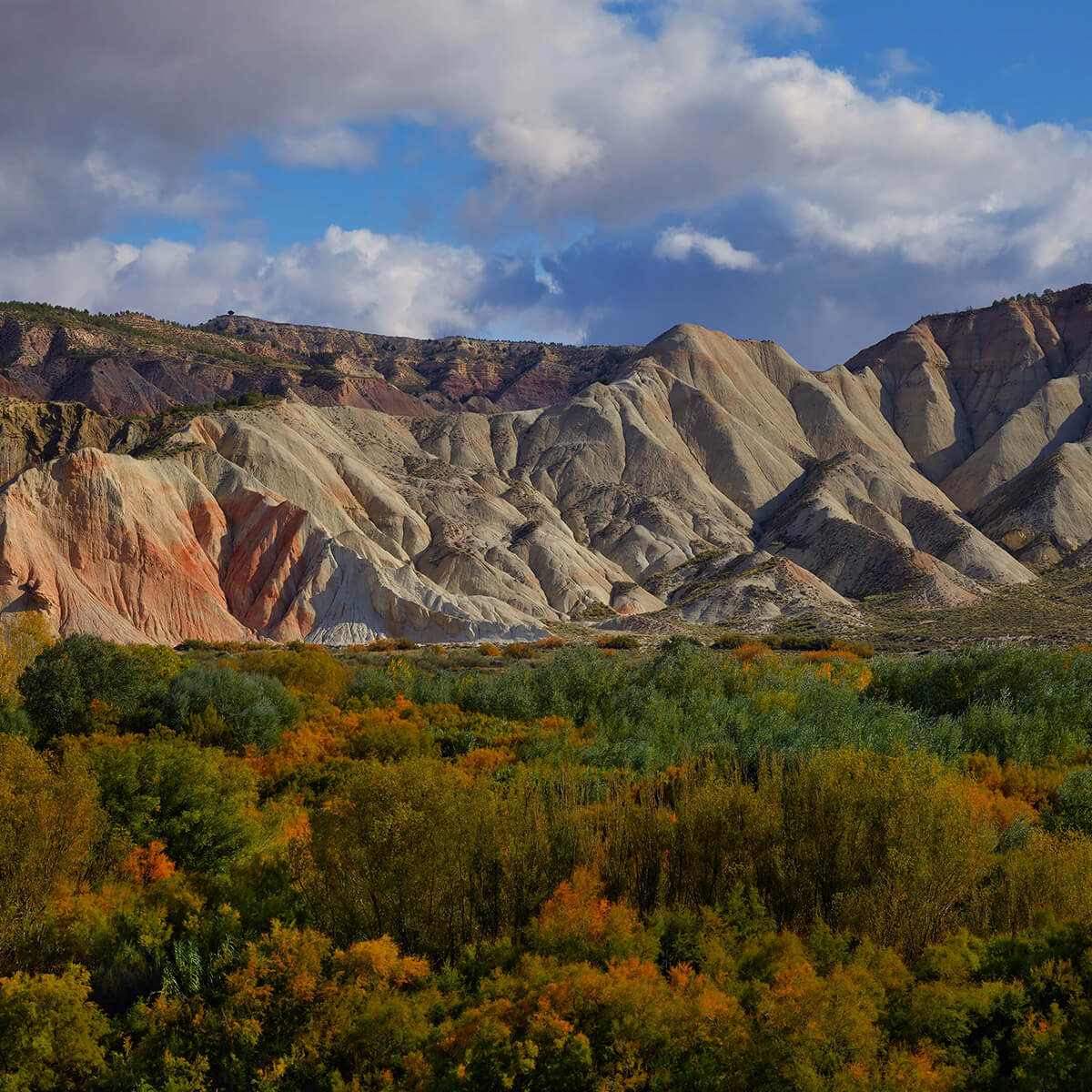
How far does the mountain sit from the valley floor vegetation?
39.4 m

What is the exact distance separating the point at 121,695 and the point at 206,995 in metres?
16.5

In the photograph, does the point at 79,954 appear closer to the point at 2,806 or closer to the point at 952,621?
the point at 2,806

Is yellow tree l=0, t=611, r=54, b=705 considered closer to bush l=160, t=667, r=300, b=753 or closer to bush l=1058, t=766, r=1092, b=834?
bush l=160, t=667, r=300, b=753

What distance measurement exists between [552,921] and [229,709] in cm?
1623

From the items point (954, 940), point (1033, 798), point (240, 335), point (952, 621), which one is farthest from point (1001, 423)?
point (240, 335)

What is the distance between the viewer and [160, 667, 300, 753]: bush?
27.2 m

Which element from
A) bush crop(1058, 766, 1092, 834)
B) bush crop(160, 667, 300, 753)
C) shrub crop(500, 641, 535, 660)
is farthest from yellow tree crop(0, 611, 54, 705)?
bush crop(1058, 766, 1092, 834)

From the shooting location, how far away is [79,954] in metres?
15.4

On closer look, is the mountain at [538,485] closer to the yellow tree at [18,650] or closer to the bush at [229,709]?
the yellow tree at [18,650]

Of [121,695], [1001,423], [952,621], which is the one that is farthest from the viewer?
[1001,423]

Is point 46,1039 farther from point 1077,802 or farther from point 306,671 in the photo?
point 306,671

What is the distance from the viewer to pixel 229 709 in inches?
1102

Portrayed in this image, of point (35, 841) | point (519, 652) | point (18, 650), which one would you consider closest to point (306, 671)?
point (18, 650)

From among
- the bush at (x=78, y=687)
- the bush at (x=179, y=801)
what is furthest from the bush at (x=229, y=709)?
the bush at (x=179, y=801)
